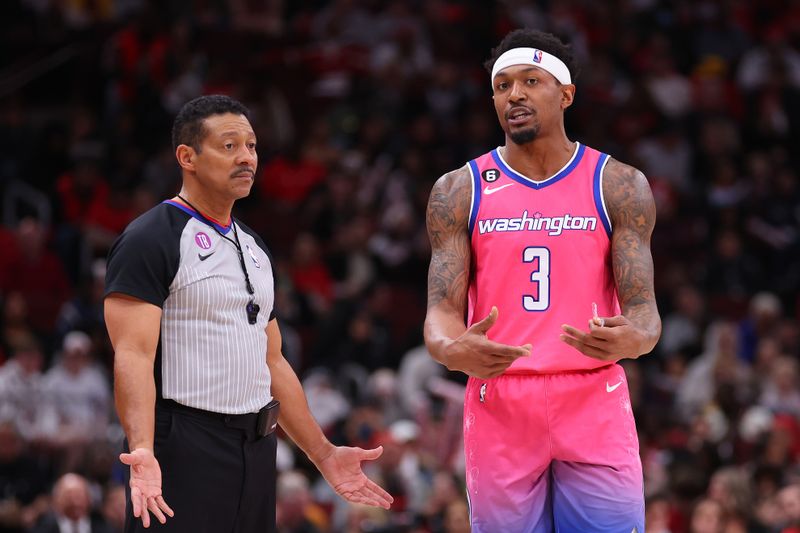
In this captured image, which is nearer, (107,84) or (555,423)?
(555,423)

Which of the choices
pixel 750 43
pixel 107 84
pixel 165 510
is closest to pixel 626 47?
pixel 750 43

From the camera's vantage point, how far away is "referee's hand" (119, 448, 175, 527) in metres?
5.64

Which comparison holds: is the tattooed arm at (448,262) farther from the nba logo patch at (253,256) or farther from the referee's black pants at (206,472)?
the referee's black pants at (206,472)

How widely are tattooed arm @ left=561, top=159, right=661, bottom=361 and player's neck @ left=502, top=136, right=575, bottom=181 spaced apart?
0.80 feet

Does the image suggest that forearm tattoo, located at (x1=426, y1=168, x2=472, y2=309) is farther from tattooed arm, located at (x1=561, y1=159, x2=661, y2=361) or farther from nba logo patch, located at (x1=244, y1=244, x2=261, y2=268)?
nba logo patch, located at (x1=244, y1=244, x2=261, y2=268)

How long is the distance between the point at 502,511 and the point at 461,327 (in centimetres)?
91

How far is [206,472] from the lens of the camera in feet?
19.8

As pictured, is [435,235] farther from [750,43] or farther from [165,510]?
[750,43]

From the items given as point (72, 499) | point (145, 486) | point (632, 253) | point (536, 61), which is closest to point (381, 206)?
point (72, 499)

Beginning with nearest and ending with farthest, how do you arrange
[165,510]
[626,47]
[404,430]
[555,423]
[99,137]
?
1. [165,510]
2. [555,423]
3. [404,430]
4. [99,137]
5. [626,47]

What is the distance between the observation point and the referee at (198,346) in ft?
19.3

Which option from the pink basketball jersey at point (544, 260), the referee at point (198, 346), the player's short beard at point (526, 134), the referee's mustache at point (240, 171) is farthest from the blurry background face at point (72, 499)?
the player's short beard at point (526, 134)

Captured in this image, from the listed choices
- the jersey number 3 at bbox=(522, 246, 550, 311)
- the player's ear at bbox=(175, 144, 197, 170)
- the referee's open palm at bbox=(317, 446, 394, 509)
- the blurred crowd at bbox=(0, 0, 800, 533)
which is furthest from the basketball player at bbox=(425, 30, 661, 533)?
the blurred crowd at bbox=(0, 0, 800, 533)

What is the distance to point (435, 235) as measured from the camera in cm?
656
